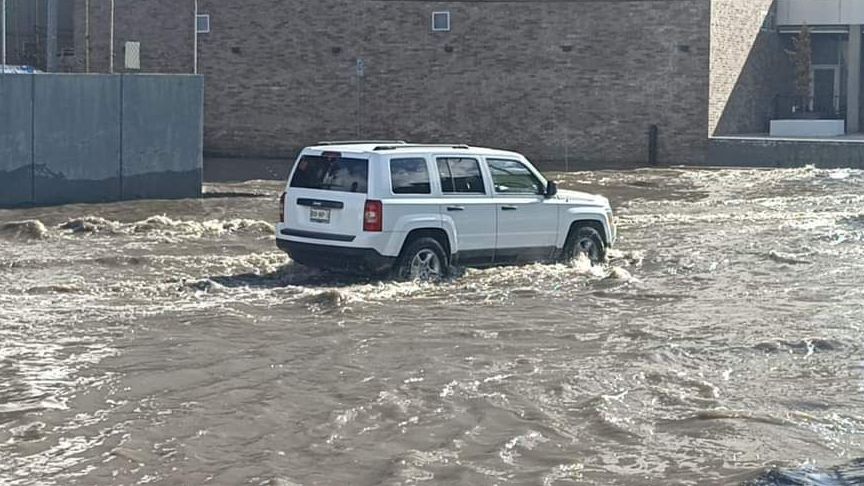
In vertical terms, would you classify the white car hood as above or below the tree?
below

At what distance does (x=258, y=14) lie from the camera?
43469 mm

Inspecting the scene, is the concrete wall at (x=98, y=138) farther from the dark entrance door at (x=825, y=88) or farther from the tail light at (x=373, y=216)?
the dark entrance door at (x=825, y=88)

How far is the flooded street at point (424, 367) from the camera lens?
966cm

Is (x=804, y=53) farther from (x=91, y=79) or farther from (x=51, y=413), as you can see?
(x=51, y=413)

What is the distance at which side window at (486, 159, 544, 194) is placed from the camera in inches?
707

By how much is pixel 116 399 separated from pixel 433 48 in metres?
31.4

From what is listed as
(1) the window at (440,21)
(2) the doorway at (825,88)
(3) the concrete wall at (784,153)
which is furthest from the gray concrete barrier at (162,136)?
(2) the doorway at (825,88)

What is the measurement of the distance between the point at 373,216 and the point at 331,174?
81 centimetres

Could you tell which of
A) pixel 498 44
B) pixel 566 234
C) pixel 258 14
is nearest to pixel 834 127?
pixel 498 44

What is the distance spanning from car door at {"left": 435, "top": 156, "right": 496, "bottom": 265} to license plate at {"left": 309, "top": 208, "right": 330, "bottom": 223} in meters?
1.36

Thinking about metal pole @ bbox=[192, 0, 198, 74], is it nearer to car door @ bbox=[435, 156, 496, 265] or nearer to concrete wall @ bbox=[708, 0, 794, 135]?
concrete wall @ bbox=[708, 0, 794, 135]

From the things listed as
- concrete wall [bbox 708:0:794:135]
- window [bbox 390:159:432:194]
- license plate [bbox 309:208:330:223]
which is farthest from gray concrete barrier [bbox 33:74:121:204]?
concrete wall [bbox 708:0:794:135]

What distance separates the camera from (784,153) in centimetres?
3947

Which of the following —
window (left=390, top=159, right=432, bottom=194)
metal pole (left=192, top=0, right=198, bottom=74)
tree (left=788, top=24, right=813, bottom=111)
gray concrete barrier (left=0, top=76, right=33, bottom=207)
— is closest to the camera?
window (left=390, top=159, right=432, bottom=194)
